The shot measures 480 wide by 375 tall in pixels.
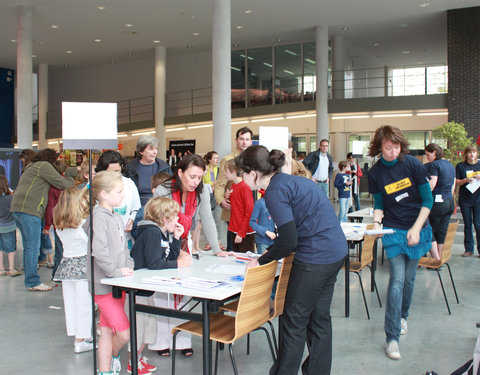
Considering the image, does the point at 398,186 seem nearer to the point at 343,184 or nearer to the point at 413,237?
the point at 413,237

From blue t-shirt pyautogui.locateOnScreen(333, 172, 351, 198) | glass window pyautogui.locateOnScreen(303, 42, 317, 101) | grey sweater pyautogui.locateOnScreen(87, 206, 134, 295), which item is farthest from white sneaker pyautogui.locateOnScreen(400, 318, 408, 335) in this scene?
glass window pyautogui.locateOnScreen(303, 42, 317, 101)

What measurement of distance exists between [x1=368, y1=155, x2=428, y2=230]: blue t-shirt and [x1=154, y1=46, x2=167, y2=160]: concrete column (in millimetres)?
14504

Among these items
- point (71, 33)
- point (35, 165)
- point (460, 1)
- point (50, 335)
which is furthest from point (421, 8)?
point (50, 335)

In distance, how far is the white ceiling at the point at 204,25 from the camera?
13.3 meters

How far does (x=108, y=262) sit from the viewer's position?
283cm

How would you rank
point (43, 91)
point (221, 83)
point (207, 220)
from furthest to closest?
point (43, 91), point (221, 83), point (207, 220)

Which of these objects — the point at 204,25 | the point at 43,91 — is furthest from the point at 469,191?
the point at 43,91

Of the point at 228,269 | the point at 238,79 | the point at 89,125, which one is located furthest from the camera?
the point at 238,79

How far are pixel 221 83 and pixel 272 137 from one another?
5.45m

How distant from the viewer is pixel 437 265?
4570mm

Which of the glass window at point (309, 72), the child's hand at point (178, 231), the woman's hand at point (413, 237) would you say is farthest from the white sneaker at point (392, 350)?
the glass window at point (309, 72)

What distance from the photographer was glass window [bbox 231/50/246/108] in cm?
1858

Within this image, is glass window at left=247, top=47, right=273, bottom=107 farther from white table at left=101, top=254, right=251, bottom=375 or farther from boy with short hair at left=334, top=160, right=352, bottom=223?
white table at left=101, top=254, right=251, bottom=375

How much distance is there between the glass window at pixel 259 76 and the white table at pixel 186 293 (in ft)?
50.4
